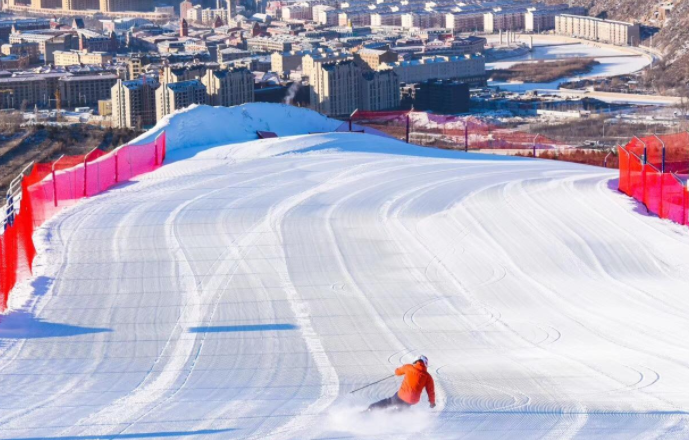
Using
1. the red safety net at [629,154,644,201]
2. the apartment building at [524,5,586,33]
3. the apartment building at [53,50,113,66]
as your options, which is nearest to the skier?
the red safety net at [629,154,644,201]

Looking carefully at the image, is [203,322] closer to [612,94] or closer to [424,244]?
[424,244]

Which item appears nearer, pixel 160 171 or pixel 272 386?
pixel 272 386

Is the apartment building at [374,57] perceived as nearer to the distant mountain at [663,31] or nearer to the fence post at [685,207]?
the distant mountain at [663,31]

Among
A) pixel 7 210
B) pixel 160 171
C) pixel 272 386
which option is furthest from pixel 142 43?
pixel 272 386

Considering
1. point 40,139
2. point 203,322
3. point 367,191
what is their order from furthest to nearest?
1. point 40,139
2. point 367,191
3. point 203,322

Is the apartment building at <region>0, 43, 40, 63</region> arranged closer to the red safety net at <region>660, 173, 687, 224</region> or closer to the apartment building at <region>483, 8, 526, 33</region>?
the apartment building at <region>483, 8, 526, 33</region>

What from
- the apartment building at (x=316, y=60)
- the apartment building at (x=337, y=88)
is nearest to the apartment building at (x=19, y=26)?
the apartment building at (x=316, y=60)
